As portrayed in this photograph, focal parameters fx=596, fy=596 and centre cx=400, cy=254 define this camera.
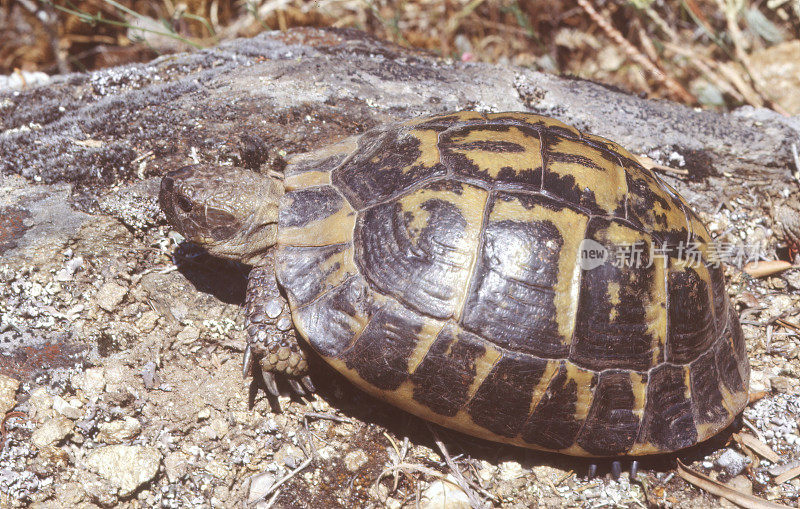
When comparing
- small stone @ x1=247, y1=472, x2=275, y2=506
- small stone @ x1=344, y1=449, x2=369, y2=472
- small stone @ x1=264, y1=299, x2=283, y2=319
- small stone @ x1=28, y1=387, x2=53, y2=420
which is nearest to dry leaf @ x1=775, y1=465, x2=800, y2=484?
small stone @ x1=344, y1=449, x2=369, y2=472

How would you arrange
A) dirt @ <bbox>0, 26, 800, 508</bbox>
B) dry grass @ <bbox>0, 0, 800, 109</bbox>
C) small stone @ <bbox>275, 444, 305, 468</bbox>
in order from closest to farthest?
1. dirt @ <bbox>0, 26, 800, 508</bbox>
2. small stone @ <bbox>275, 444, 305, 468</bbox>
3. dry grass @ <bbox>0, 0, 800, 109</bbox>

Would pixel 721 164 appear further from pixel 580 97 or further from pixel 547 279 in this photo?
pixel 547 279

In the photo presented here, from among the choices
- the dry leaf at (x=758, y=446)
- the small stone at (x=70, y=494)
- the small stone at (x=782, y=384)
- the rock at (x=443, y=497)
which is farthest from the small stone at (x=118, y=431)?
the small stone at (x=782, y=384)

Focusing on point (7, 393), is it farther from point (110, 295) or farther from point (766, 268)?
point (766, 268)

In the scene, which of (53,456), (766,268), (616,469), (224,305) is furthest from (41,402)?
(766,268)

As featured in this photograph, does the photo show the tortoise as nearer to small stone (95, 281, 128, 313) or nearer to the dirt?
the dirt

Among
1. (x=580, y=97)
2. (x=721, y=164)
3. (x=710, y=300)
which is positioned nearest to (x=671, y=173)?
(x=721, y=164)

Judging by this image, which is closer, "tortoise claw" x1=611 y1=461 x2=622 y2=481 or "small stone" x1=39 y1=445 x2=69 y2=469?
"small stone" x1=39 y1=445 x2=69 y2=469
